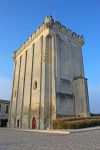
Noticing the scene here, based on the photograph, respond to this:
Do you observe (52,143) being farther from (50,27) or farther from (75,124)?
(50,27)

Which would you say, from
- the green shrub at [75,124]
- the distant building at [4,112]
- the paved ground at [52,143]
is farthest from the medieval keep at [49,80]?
the paved ground at [52,143]

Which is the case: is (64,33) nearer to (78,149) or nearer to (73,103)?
(73,103)

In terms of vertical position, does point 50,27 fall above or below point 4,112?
above

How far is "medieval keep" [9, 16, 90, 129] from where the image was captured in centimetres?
2733

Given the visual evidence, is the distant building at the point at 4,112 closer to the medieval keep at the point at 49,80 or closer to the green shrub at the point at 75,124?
the medieval keep at the point at 49,80

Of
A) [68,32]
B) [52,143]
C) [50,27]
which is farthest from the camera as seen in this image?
[68,32]

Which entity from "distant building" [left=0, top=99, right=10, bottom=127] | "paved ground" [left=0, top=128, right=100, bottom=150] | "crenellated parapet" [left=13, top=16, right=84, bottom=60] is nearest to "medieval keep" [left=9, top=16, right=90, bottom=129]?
"crenellated parapet" [left=13, top=16, right=84, bottom=60]

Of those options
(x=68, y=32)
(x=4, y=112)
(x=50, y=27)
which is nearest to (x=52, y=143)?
(x=50, y=27)

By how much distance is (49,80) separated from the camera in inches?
1121

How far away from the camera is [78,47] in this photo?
119 feet

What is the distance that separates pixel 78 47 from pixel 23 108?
16.1 metres

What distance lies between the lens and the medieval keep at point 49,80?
2733cm

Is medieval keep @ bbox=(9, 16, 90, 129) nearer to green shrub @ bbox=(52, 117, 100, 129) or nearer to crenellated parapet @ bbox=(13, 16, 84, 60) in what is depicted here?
crenellated parapet @ bbox=(13, 16, 84, 60)

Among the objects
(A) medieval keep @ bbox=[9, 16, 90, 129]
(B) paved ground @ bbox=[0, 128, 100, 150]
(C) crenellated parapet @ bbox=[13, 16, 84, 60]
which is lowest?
(B) paved ground @ bbox=[0, 128, 100, 150]
